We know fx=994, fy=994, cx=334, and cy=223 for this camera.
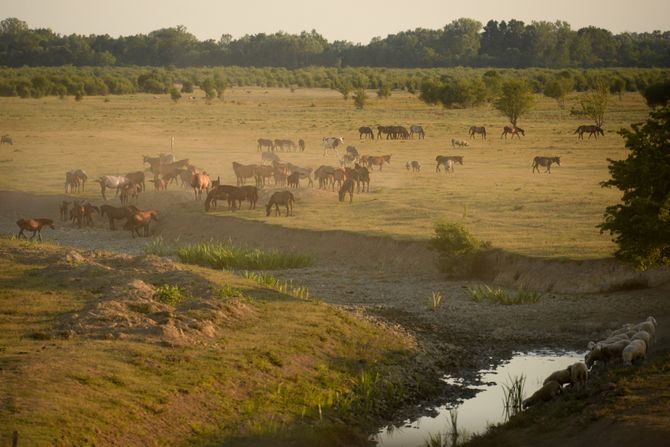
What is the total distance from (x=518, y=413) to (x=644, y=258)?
→ 24.9ft

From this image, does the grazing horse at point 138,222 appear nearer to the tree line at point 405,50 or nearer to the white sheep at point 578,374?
the white sheep at point 578,374

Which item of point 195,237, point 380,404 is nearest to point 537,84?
point 195,237

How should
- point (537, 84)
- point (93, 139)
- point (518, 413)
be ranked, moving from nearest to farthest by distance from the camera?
point (518, 413) → point (93, 139) → point (537, 84)

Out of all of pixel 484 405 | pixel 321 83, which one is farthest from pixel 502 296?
pixel 321 83

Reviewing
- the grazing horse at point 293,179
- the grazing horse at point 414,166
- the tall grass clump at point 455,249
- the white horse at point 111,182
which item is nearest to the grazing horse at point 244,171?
the grazing horse at point 293,179

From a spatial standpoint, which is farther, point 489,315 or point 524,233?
point 524,233

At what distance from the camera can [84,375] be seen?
1480 cm

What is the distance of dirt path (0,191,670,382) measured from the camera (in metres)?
21.3

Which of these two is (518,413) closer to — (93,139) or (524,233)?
(524,233)

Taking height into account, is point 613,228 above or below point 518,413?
above

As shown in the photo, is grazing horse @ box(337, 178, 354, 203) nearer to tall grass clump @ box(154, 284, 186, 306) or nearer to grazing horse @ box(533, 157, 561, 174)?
grazing horse @ box(533, 157, 561, 174)

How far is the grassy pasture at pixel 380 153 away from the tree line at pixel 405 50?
76352 mm

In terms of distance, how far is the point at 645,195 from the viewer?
22.3 metres

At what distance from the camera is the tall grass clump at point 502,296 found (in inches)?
933
